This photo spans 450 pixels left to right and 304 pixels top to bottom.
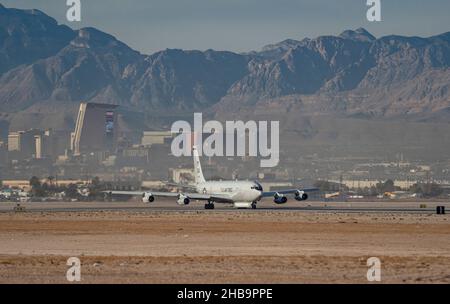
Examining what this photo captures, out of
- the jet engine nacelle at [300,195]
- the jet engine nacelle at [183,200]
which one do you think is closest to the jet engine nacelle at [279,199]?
the jet engine nacelle at [300,195]

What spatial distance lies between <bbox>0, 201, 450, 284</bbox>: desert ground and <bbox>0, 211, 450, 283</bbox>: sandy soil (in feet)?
0.13

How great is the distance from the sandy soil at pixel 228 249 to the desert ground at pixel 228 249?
0.13ft

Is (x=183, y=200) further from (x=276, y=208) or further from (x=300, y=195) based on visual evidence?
(x=300, y=195)

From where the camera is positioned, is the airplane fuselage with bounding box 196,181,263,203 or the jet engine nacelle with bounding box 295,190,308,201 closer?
the airplane fuselage with bounding box 196,181,263,203

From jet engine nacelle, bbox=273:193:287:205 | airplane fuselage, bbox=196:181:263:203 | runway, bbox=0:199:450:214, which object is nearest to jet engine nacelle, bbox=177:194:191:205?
runway, bbox=0:199:450:214

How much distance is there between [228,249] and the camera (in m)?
56.4

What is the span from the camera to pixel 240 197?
119562 mm

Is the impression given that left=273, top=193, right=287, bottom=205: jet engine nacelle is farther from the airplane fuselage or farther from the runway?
the airplane fuselage

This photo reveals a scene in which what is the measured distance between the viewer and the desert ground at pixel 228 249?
43.0 metres

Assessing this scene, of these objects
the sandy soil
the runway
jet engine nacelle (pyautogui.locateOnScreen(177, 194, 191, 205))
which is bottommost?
the runway

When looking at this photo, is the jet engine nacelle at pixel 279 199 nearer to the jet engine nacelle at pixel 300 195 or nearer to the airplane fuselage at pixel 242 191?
the airplane fuselage at pixel 242 191

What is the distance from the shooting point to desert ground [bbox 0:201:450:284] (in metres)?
43.0

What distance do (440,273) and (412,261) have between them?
522cm
